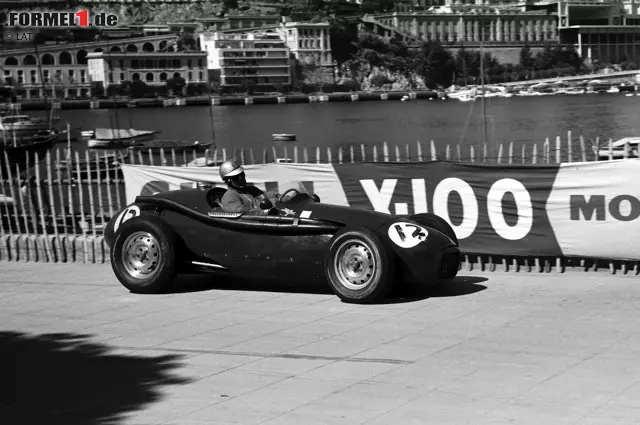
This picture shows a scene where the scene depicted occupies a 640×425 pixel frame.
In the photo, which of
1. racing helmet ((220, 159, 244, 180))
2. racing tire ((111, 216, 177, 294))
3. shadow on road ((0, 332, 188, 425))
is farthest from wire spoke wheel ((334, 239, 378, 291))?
shadow on road ((0, 332, 188, 425))

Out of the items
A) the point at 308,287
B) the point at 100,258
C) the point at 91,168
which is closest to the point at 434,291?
the point at 308,287

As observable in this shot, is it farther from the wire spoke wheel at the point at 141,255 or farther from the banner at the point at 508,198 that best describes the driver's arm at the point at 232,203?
the wire spoke wheel at the point at 141,255

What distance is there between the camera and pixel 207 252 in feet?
39.8

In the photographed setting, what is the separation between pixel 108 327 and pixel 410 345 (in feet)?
9.52

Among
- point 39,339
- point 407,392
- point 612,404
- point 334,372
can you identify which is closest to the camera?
point 612,404

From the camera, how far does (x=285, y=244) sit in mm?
11617

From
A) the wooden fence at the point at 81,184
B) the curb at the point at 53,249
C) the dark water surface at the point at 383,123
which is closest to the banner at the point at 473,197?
the wooden fence at the point at 81,184

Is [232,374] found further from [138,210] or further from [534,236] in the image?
[534,236]

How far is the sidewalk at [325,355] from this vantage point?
7.62 metres

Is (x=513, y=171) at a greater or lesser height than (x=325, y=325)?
greater

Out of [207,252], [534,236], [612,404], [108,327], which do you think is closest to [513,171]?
[534,236]

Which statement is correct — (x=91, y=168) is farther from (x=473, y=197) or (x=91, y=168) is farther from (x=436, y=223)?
(x=436, y=223)

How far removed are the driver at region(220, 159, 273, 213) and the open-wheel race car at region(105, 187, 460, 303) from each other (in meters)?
0.12

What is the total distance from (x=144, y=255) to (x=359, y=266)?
250 centimetres
